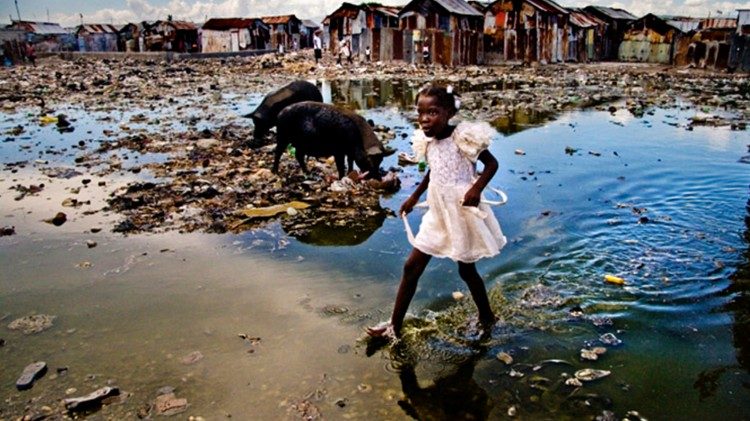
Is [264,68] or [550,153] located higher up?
[264,68]

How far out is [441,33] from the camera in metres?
30.5

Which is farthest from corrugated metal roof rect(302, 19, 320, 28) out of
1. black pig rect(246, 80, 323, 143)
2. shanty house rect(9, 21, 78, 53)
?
black pig rect(246, 80, 323, 143)

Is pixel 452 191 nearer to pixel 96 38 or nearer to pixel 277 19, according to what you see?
pixel 277 19

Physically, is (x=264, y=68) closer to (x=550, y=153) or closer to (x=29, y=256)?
(x=550, y=153)

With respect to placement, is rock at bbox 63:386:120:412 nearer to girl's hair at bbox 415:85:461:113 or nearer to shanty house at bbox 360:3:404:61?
girl's hair at bbox 415:85:461:113

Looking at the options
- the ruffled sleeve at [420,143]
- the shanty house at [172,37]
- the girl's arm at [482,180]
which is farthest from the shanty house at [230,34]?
the girl's arm at [482,180]

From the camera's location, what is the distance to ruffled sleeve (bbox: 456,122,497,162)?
8.89ft

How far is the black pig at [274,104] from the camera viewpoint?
891 cm

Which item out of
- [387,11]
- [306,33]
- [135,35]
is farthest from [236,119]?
[306,33]

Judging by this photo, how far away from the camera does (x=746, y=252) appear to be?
169 inches

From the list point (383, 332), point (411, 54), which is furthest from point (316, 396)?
point (411, 54)

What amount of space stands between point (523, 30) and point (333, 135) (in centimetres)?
2883

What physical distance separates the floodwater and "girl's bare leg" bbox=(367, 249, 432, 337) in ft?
0.39

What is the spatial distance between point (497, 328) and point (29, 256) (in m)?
4.09
